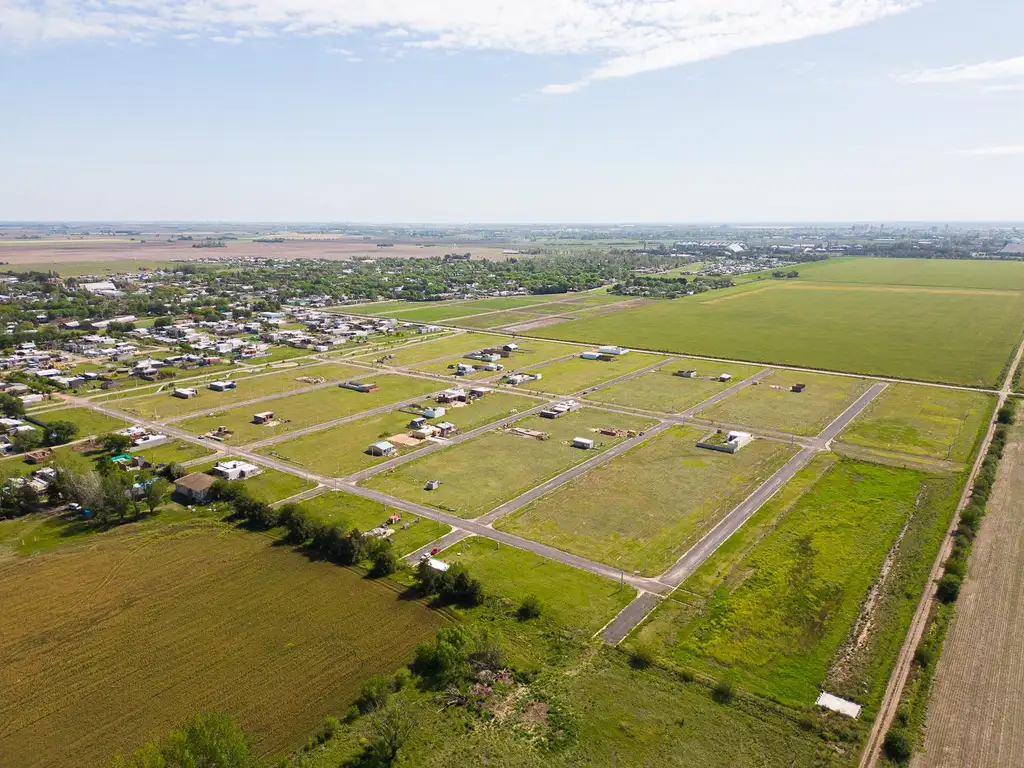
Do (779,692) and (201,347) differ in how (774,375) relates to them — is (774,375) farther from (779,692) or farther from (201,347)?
(201,347)

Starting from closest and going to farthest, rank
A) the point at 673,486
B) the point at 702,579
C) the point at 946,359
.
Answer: the point at 702,579, the point at 673,486, the point at 946,359

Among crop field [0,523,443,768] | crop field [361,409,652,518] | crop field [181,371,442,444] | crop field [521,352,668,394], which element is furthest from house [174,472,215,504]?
crop field [521,352,668,394]

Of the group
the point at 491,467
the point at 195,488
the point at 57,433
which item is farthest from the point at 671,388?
the point at 57,433

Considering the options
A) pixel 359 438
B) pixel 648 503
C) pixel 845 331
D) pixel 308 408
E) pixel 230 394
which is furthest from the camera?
pixel 845 331

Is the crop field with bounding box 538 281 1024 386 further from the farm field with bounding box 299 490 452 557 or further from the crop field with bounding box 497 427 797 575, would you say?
the farm field with bounding box 299 490 452 557

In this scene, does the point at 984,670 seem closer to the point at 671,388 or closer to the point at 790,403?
the point at 790,403

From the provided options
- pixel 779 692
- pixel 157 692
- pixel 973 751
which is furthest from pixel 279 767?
pixel 973 751
